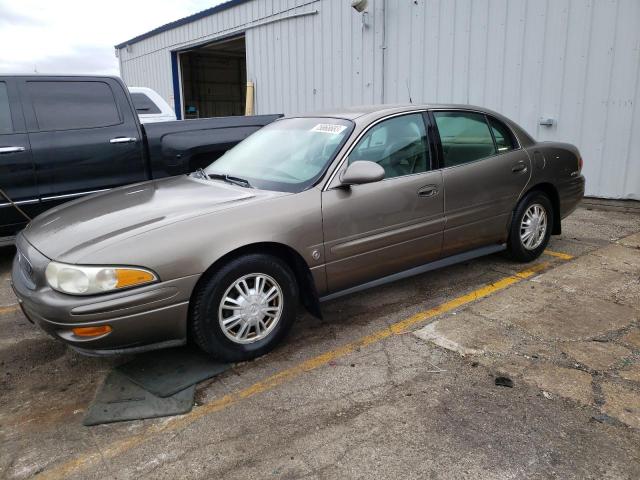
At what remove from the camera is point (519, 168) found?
4.57 m

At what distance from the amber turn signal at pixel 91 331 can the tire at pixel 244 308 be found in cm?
47

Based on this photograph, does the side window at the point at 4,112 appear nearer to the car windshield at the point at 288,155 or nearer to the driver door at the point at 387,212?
the car windshield at the point at 288,155

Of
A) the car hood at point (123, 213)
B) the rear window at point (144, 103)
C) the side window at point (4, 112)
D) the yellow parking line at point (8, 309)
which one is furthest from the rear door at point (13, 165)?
the rear window at point (144, 103)

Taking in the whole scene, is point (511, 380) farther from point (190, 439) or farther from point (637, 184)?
point (637, 184)

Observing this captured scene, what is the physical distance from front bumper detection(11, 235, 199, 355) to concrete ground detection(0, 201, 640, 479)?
0.40 m

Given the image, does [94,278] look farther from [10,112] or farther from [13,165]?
[10,112]

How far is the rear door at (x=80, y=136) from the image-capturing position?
5.37 m

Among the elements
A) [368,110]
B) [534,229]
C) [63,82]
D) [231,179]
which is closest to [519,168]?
[534,229]

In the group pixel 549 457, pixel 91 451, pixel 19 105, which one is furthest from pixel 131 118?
pixel 549 457

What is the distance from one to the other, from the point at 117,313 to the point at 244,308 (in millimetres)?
727

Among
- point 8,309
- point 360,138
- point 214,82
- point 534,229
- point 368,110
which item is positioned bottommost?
point 8,309

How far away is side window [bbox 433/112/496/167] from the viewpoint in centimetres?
419

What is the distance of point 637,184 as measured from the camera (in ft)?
23.0

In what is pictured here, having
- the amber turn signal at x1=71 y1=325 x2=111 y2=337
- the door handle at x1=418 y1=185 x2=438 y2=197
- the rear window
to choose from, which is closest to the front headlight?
the amber turn signal at x1=71 y1=325 x2=111 y2=337
